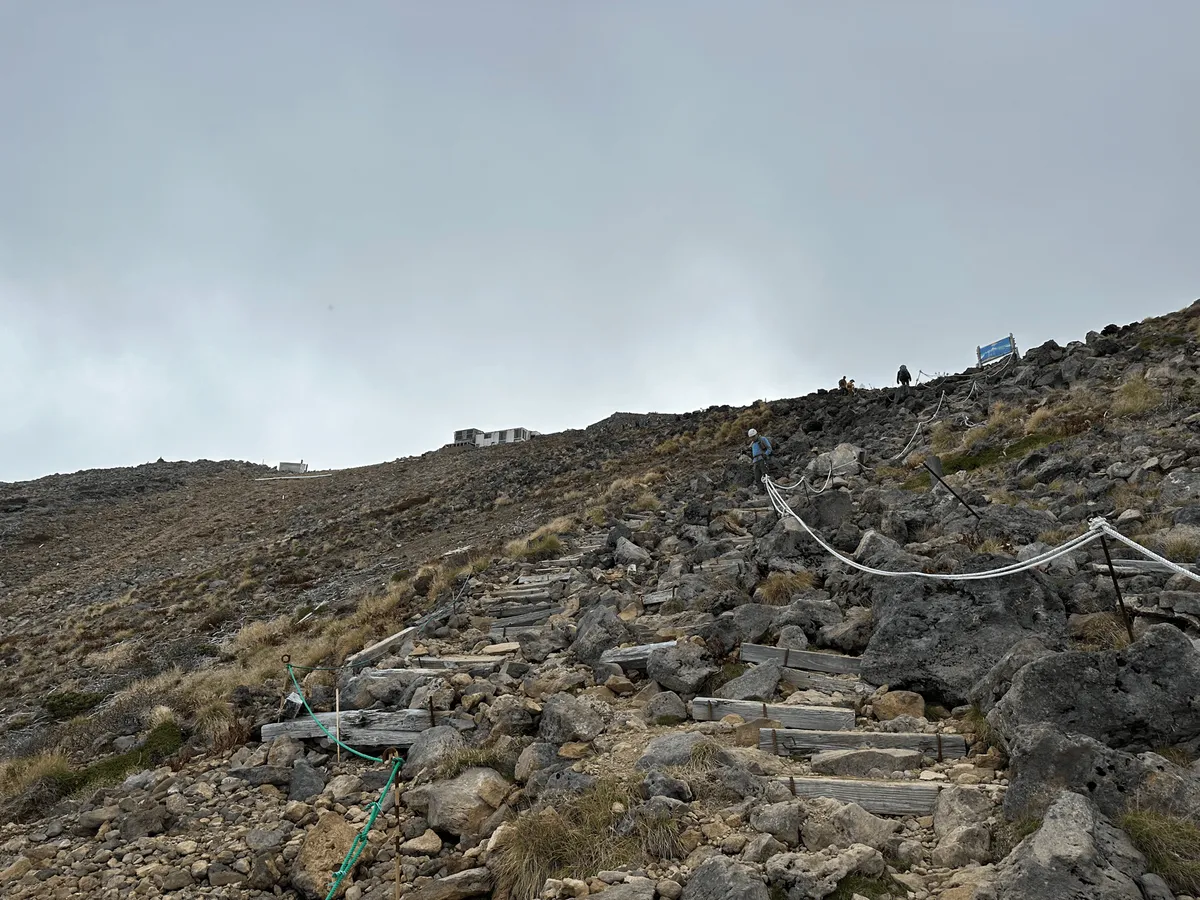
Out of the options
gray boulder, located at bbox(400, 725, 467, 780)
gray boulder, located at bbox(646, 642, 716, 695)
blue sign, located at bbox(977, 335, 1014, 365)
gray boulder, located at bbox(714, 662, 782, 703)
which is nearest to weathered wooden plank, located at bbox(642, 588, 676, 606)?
gray boulder, located at bbox(646, 642, 716, 695)

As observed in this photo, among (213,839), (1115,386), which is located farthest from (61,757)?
(1115,386)

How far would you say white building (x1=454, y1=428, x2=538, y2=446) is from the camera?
202 ft

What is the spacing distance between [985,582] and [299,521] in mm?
34824

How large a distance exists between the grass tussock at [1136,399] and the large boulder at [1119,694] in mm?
12210

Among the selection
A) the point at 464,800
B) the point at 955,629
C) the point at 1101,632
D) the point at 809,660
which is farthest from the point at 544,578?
the point at 1101,632

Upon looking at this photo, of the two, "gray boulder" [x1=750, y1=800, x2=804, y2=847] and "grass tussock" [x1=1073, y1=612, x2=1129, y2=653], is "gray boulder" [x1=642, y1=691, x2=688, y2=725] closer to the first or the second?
"gray boulder" [x1=750, y1=800, x2=804, y2=847]

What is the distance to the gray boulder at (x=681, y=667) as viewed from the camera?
7180mm

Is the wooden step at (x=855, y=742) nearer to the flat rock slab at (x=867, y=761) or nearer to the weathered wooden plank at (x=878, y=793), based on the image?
the flat rock slab at (x=867, y=761)

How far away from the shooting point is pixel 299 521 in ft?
118

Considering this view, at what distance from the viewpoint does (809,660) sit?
712 centimetres

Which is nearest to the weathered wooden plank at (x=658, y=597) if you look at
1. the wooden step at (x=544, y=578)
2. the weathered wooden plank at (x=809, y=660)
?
the wooden step at (x=544, y=578)

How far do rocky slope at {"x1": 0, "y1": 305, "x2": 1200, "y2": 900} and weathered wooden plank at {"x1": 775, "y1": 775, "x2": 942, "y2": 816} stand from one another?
0.03m

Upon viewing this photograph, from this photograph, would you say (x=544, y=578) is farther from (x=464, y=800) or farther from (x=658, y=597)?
(x=464, y=800)

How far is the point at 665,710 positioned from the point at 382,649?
5.62 m
